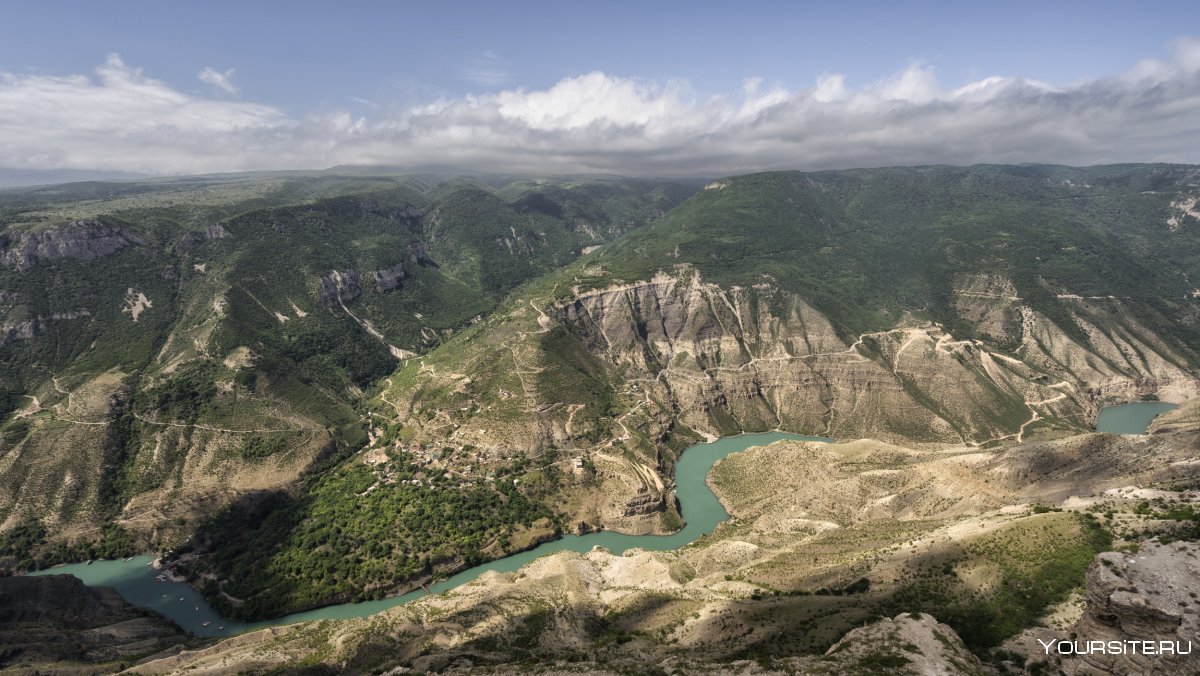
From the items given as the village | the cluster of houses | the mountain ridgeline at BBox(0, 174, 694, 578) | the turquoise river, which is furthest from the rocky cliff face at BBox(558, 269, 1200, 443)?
the mountain ridgeline at BBox(0, 174, 694, 578)

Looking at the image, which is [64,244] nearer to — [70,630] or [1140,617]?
[70,630]

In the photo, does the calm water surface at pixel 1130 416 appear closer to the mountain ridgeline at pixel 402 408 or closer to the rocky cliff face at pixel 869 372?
the rocky cliff face at pixel 869 372

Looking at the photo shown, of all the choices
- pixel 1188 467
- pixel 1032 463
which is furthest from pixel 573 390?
pixel 1188 467

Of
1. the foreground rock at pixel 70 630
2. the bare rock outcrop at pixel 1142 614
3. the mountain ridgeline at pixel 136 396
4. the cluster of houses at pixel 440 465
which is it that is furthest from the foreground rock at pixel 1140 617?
the mountain ridgeline at pixel 136 396

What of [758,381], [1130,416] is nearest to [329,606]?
[758,381]

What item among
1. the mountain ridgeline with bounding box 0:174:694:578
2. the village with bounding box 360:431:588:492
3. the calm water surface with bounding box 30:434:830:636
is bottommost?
the calm water surface with bounding box 30:434:830:636

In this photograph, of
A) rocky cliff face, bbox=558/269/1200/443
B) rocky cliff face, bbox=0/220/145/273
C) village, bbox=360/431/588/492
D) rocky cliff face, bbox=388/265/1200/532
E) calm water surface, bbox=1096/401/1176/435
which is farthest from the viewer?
rocky cliff face, bbox=0/220/145/273

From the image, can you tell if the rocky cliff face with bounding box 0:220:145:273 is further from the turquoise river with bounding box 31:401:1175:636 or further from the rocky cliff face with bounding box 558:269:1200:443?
the rocky cliff face with bounding box 558:269:1200:443
